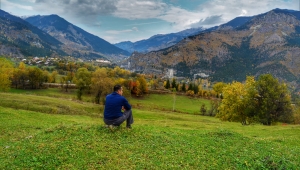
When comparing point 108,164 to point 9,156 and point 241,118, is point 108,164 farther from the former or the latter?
point 241,118

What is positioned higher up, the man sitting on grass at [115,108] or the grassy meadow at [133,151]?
the man sitting on grass at [115,108]

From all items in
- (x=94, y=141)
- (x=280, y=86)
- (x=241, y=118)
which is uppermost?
(x=280, y=86)

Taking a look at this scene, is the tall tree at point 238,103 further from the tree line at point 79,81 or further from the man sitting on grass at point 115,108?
the man sitting on grass at point 115,108

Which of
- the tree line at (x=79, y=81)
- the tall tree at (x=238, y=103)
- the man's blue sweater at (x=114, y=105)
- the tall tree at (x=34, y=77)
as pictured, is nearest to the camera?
the man's blue sweater at (x=114, y=105)

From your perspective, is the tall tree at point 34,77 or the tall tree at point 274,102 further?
the tall tree at point 34,77

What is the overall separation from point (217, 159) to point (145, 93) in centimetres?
13202

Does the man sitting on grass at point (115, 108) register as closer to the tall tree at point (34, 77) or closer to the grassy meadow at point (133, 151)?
the grassy meadow at point (133, 151)

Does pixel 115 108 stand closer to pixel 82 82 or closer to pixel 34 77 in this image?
pixel 82 82

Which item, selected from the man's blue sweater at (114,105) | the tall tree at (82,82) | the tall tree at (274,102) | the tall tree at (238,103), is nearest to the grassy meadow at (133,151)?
the man's blue sweater at (114,105)

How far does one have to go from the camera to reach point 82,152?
12.2m

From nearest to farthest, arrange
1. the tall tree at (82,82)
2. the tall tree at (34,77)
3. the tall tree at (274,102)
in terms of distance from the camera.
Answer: the tall tree at (274,102) < the tall tree at (82,82) < the tall tree at (34,77)

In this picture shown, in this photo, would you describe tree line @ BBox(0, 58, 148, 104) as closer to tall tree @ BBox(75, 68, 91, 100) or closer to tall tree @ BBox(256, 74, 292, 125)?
tall tree @ BBox(75, 68, 91, 100)

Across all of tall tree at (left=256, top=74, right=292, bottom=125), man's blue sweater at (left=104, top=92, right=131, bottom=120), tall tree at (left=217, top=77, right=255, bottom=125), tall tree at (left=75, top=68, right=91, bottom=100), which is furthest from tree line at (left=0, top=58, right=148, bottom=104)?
man's blue sweater at (left=104, top=92, right=131, bottom=120)

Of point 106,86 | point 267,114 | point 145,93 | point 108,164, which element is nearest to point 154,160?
point 108,164
